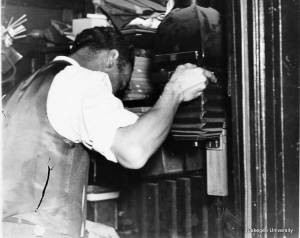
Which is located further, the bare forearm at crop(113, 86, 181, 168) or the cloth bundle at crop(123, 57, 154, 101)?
the cloth bundle at crop(123, 57, 154, 101)

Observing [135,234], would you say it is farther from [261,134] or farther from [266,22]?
[266,22]

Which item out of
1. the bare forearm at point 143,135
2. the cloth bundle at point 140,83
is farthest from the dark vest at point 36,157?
the cloth bundle at point 140,83

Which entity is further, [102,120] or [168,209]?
[168,209]

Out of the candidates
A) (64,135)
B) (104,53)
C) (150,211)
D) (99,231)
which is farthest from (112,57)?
(150,211)

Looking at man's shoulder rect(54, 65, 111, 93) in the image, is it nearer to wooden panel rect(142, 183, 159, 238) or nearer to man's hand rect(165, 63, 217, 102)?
man's hand rect(165, 63, 217, 102)

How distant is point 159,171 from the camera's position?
2.53m

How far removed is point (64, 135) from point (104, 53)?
0.49 metres

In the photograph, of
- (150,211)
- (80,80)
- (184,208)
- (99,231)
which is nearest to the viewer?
(80,80)

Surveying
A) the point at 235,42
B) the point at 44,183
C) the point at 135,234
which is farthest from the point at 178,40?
the point at 135,234

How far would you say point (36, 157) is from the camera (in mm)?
1687

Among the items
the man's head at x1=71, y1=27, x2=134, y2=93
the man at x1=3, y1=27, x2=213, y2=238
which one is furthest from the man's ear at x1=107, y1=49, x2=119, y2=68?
the man at x1=3, y1=27, x2=213, y2=238

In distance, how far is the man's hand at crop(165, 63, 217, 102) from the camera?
1.62 metres

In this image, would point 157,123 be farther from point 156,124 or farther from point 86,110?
point 86,110

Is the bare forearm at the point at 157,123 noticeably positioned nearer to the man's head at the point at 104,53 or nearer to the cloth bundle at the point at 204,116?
the cloth bundle at the point at 204,116
